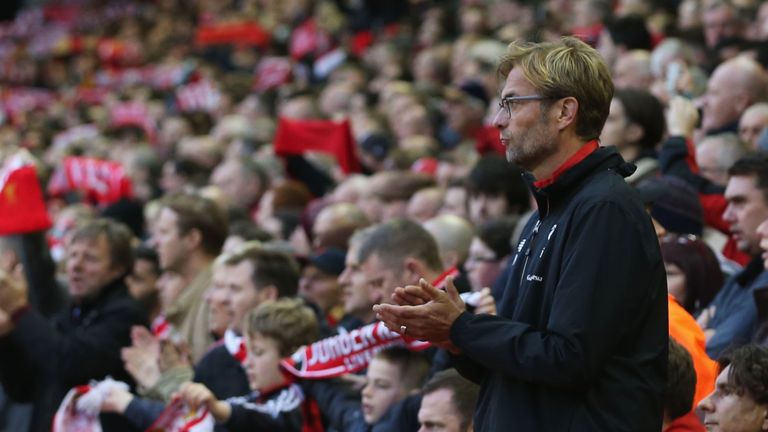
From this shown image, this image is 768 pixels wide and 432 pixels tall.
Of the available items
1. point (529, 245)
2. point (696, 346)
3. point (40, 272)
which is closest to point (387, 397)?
point (696, 346)

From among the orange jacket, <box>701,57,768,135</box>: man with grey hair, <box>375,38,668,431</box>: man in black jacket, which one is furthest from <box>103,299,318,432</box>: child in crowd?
<box>701,57,768,135</box>: man with grey hair

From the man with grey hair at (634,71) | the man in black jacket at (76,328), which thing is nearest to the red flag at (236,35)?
the man with grey hair at (634,71)

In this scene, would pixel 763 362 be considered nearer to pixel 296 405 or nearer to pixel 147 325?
pixel 296 405

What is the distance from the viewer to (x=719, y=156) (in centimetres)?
680

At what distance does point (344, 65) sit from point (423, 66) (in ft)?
5.81

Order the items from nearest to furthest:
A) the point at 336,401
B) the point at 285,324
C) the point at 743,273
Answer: the point at 743,273 → the point at 336,401 → the point at 285,324

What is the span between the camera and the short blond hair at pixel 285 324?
565 centimetres

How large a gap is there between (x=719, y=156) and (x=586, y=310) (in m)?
3.83

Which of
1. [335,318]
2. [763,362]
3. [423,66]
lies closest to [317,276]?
[335,318]

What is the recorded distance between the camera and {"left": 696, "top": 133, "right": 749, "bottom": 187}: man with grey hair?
22.2 ft

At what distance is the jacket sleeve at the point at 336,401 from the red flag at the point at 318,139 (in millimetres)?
4743

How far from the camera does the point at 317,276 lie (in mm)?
6965

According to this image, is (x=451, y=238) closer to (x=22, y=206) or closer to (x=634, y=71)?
(x=22, y=206)

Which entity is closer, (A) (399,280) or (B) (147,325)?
(A) (399,280)
